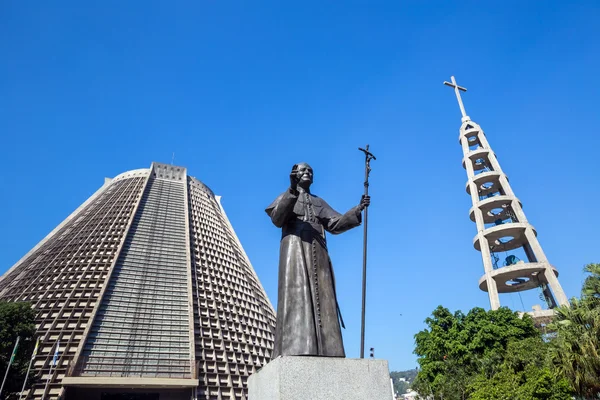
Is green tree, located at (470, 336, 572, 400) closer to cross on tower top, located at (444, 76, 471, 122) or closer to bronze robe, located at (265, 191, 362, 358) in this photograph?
bronze robe, located at (265, 191, 362, 358)

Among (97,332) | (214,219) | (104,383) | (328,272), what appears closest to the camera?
(328,272)

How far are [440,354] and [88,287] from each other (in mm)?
34845

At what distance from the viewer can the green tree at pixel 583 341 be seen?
13.6 m

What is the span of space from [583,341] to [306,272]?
14.5m

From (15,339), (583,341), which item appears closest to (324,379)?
(583,341)

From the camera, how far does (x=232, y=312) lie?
4672 centimetres

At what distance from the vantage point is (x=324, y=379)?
146 inches

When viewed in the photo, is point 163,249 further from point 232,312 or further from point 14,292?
point 14,292

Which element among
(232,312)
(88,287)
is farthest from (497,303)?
(88,287)

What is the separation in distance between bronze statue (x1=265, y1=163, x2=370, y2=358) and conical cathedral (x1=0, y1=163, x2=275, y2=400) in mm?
31063

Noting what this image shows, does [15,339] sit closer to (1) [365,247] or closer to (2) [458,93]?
(1) [365,247]

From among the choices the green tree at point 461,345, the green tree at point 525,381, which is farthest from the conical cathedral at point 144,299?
the green tree at point 525,381

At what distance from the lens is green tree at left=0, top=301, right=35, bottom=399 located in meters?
22.0

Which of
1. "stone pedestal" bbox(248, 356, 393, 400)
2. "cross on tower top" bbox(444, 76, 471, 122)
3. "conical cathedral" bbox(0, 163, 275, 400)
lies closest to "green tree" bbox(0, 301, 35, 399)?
"conical cathedral" bbox(0, 163, 275, 400)
